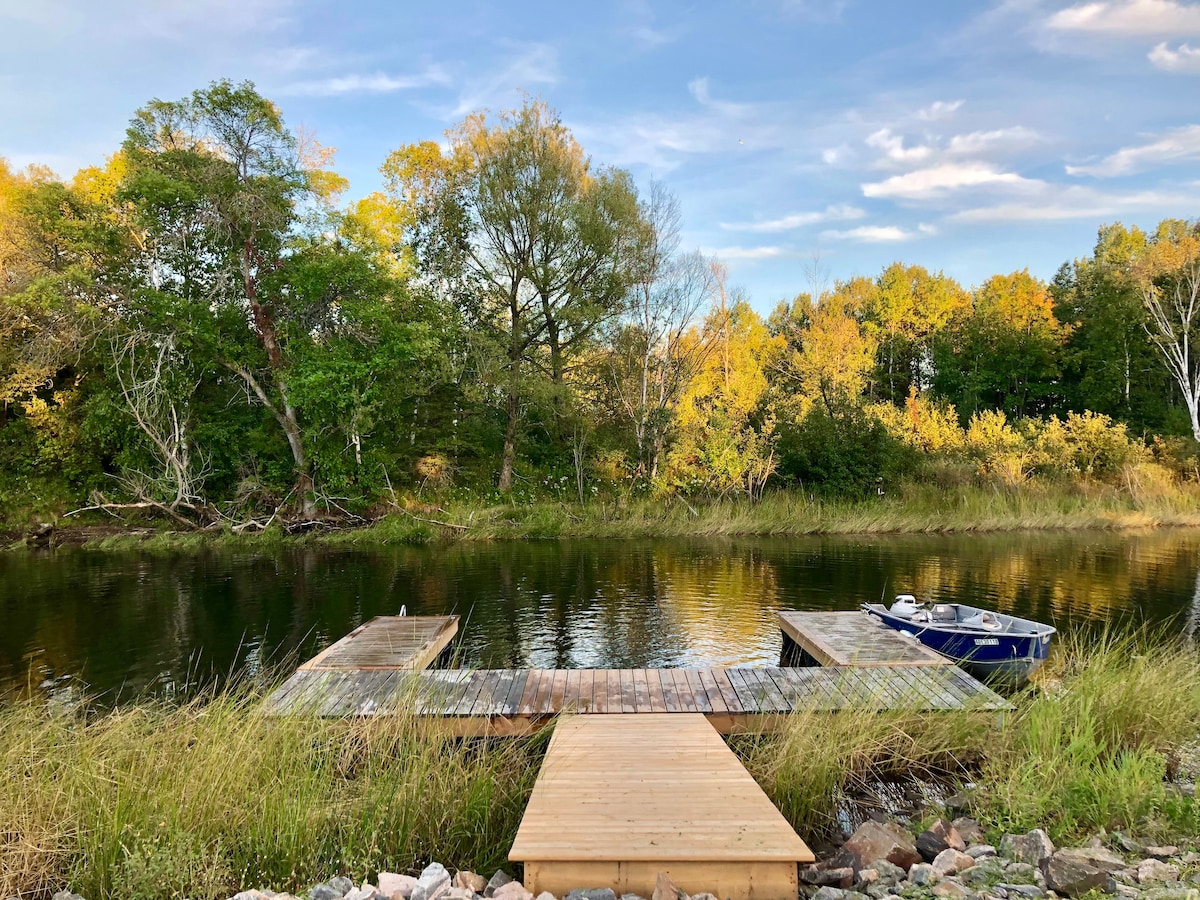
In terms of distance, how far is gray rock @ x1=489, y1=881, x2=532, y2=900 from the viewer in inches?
155

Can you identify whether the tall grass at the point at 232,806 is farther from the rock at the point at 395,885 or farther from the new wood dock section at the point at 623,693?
the new wood dock section at the point at 623,693

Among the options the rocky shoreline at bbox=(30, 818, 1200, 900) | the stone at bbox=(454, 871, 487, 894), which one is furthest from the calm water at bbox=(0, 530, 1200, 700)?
the stone at bbox=(454, 871, 487, 894)

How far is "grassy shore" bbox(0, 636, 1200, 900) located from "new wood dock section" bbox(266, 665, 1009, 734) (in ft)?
0.80

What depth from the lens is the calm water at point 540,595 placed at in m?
10.6

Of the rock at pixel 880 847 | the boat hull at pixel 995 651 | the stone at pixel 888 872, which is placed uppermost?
the stone at pixel 888 872

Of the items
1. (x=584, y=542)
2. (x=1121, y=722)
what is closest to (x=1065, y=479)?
(x=584, y=542)

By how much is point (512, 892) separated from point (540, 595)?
1072 centimetres

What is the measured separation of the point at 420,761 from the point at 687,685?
10.4ft

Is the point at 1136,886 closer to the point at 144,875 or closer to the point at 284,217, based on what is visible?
the point at 144,875

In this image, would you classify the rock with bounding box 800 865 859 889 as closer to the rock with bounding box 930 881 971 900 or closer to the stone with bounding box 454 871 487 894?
the rock with bounding box 930 881 971 900

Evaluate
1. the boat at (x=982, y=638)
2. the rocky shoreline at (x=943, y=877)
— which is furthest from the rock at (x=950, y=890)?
the boat at (x=982, y=638)

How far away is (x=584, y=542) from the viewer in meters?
22.5

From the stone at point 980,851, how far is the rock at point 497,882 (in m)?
2.85

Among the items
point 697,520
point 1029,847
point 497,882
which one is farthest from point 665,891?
point 697,520
